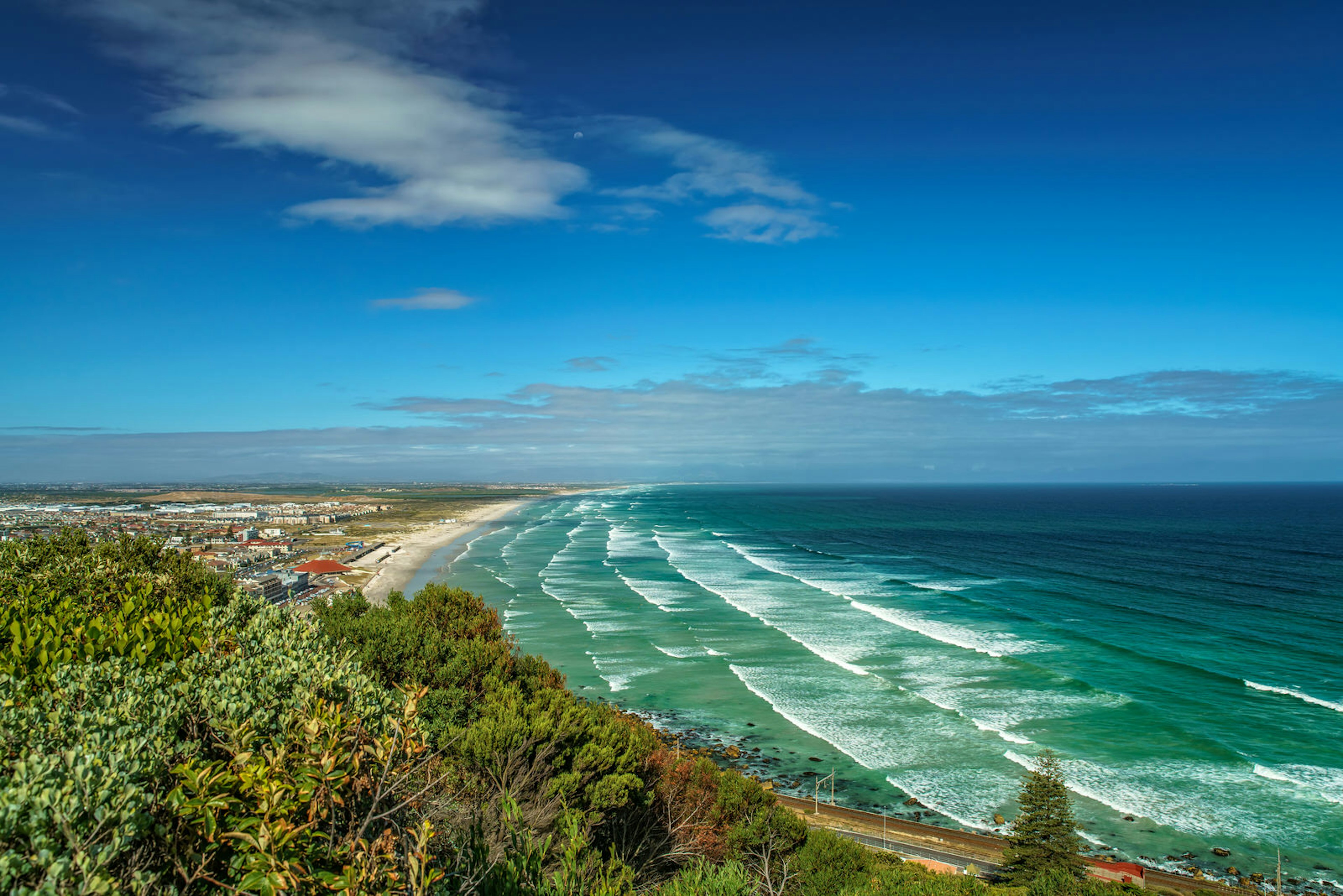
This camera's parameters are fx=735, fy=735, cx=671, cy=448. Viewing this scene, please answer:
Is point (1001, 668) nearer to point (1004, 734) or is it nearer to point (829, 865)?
point (1004, 734)

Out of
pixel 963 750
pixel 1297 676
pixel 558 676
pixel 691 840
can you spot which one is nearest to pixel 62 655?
pixel 691 840

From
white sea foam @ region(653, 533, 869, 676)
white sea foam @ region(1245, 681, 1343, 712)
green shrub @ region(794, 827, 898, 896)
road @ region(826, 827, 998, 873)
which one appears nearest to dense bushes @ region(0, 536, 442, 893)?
green shrub @ region(794, 827, 898, 896)

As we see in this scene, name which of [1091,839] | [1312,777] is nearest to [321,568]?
[1091,839]

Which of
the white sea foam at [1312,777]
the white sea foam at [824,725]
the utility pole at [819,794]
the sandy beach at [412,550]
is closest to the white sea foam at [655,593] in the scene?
the white sea foam at [824,725]

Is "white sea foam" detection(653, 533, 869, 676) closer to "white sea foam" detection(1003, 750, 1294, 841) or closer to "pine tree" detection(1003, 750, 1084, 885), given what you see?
"white sea foam" detection(1003, 750, 1294, 841)

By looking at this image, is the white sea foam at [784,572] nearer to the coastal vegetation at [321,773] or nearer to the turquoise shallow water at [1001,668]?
the turquoise shallow water at [1001,668]

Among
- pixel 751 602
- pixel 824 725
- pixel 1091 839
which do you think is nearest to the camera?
pixel 1091 839

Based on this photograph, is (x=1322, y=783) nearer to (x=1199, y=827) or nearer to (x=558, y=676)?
(x=1199, y=827)
